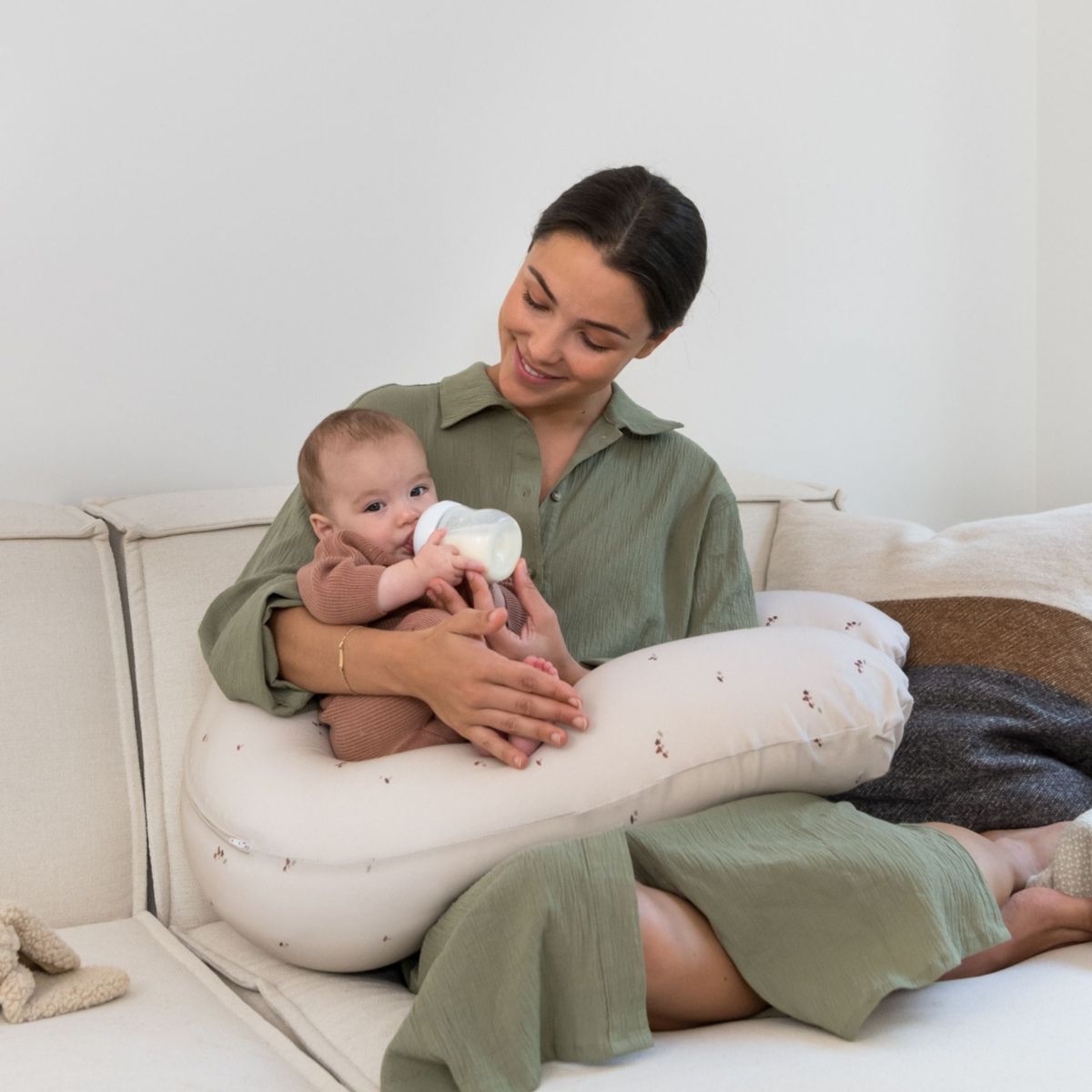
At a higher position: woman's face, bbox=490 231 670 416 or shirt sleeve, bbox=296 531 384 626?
woman's face, bbox=490 231 670 416

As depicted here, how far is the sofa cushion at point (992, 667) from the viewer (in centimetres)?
160

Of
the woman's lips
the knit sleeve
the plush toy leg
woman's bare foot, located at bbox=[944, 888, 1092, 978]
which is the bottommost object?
woman's bare foot, located at bbox=[944, 888, 1092, 978]

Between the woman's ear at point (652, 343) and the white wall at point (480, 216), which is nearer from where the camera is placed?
the woman's ear at point (652, 343)

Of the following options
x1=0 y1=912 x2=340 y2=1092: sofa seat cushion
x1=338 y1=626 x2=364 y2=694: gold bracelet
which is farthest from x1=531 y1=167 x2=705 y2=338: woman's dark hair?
x1=0 y1=912 x2=340 y2=1092: sofa seat cushion

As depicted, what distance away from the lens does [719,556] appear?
172 cm

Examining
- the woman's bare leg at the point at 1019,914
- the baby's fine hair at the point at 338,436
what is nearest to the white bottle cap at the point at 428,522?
the baby's fine hair at the point at 338,436

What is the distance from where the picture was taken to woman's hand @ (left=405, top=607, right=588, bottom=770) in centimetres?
126

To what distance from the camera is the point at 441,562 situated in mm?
1327

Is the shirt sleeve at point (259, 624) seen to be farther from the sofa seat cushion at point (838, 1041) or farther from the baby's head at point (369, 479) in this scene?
the sofa seat cushion at point (838, 1041)

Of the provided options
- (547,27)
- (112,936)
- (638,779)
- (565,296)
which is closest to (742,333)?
(547,27)

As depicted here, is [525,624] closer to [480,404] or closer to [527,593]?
[527,593]

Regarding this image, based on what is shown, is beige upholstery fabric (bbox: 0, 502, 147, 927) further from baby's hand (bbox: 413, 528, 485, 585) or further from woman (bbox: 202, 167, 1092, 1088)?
baby's hand (bbox: 413, 528, 485, 585)

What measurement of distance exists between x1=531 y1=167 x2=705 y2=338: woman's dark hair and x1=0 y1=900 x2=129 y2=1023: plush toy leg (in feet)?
2.94

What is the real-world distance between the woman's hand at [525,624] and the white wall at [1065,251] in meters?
1.69
